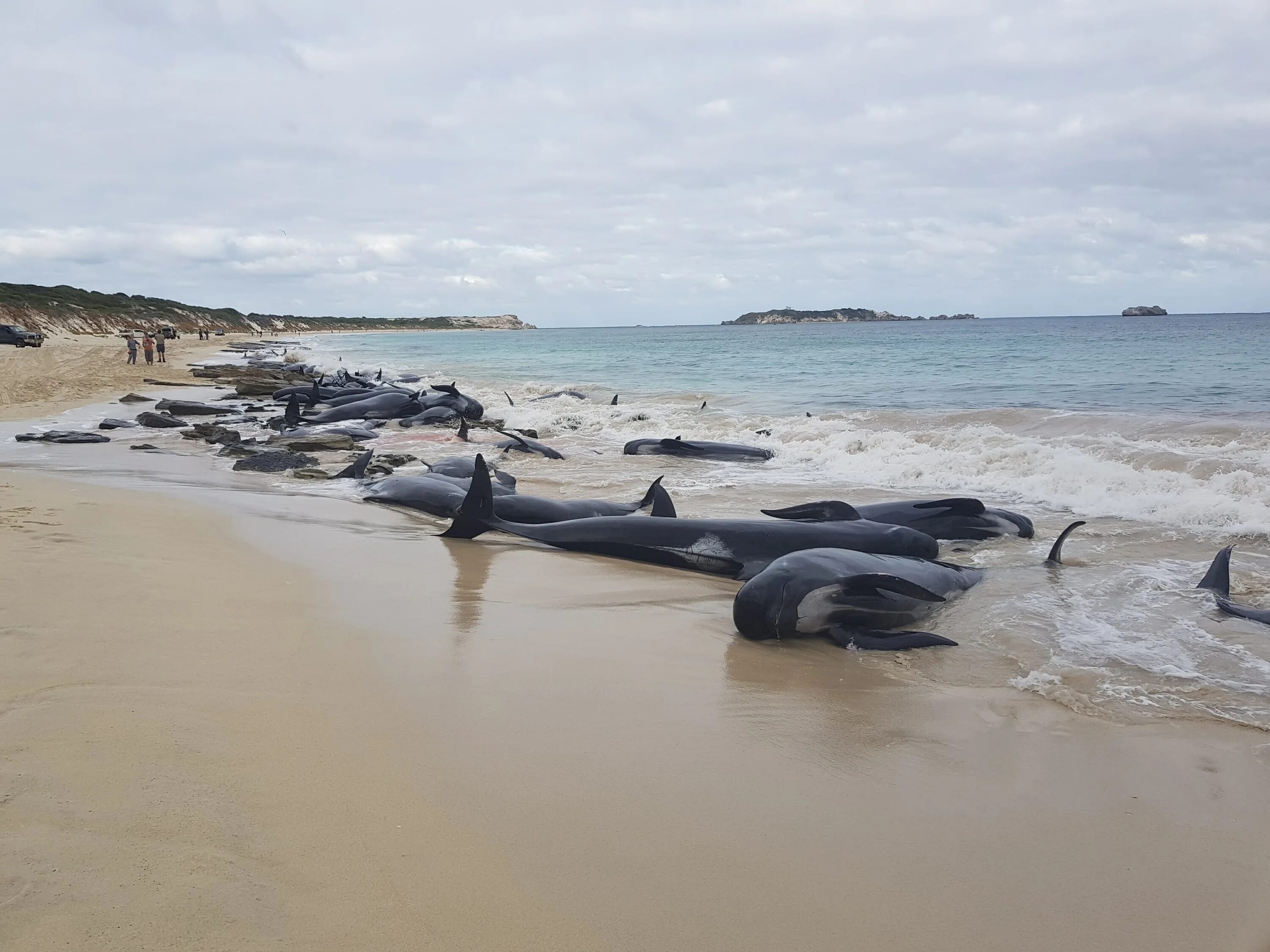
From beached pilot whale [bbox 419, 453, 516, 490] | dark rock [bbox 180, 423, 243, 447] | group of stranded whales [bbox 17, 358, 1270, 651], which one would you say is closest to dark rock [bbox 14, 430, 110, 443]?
group of stranded whales [bbox 17, 358, 1270, 651]

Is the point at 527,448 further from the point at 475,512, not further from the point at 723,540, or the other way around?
the point at 723,540

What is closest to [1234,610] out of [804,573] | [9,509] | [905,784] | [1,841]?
[804,573]

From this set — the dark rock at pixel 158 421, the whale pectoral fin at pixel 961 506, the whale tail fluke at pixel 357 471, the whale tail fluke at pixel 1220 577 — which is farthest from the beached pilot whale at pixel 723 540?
the dark rock at pixel 158 421

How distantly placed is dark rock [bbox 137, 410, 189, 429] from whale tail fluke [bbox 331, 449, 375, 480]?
656 centimetres

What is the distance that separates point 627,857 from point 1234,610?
196 inches

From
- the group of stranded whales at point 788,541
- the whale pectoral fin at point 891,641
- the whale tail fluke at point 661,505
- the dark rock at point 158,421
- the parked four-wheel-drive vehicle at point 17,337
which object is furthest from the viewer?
the parked four-wheel-drive vehicle at point 17,337

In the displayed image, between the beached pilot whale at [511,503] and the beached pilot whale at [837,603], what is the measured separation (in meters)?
2.70

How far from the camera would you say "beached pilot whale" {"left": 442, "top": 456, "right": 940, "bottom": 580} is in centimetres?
697

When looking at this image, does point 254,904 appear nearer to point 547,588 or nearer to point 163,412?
point 547,588

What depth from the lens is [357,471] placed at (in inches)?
447

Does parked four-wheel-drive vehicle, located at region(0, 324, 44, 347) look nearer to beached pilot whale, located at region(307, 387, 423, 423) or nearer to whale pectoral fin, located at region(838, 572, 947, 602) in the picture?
beached pilot whale, located at region(307, 387, 423, 423)

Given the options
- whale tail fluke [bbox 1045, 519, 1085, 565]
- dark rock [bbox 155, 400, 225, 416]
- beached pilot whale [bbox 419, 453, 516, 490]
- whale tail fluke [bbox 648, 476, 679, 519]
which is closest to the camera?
whale tail fluke [bbox 1045, 519, 1085, 565]

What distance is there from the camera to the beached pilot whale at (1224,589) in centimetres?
558

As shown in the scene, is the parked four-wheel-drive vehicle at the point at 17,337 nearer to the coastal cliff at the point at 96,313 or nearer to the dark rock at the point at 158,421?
the coastal cliff at the point at 96,313
